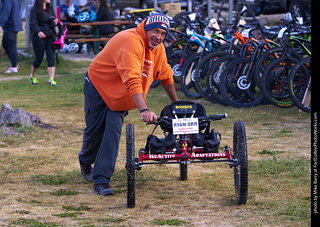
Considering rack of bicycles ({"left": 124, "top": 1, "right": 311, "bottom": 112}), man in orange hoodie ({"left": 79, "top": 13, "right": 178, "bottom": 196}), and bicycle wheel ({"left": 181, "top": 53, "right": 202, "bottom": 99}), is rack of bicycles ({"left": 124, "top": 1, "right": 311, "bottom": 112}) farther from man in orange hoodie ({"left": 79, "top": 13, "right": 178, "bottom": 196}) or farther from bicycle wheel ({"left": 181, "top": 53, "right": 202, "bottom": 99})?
man in orange hoodie ({"left": 79, "top": 13, "right": 178, "bottom": 196})

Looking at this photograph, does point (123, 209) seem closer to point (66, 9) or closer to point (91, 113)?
point (91, 113)

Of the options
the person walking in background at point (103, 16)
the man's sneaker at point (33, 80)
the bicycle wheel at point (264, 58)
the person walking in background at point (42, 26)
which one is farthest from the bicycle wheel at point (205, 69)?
the person walking in background at point (103, 16)

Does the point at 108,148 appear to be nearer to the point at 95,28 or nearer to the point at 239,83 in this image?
the point at 239,83

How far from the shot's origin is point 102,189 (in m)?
5.75

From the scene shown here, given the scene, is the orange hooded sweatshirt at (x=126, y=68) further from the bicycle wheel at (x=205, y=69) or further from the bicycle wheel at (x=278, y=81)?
the bicycle wheel at (x=205, y=69)

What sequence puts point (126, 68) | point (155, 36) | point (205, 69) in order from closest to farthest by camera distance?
point (126, 68)
point (155, 36)
point (205, 69)

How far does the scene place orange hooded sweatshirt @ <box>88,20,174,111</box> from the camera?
17.2 ft

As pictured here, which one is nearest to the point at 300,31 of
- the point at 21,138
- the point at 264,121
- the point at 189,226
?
the point at 264,121

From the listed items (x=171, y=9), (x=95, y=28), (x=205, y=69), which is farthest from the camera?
(x=95, y=28)

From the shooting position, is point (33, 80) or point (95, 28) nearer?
point (33, 80)

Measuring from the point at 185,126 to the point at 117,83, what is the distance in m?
0.78

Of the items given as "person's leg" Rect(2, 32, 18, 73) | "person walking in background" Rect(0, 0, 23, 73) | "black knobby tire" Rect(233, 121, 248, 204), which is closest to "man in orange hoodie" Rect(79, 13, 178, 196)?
"black knobby tire" Rect(233, 121, 248, 204)

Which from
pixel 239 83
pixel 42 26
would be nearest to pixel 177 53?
pixel 239 83

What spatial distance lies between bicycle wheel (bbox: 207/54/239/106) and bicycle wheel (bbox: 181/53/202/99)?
62cm
